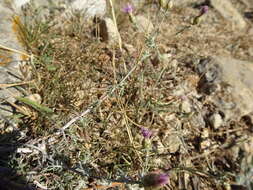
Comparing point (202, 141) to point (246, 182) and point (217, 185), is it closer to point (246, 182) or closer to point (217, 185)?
point (217, 185)

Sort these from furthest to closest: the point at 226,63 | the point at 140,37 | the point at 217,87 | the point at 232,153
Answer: the point at 140,37, the point at 226,63, the point at 217,87, the point at 232,153

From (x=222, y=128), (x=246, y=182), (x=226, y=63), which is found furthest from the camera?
(x=226, y=63)

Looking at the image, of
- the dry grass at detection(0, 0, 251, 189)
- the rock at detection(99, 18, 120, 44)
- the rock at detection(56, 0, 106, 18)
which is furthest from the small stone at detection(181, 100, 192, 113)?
the rock at detection(56, 0, 106, 18)

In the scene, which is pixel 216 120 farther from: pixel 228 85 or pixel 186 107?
pixel 228 85

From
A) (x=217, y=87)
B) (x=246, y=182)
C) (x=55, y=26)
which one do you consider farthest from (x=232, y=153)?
(x=55, y=26)

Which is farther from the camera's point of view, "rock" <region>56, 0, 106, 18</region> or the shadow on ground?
"rock" <region>56, 0, 106, 18</region>

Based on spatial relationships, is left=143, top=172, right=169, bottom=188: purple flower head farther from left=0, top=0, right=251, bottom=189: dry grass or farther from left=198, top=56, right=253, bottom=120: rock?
left=198, top=56, right=253, bottom=120: rock

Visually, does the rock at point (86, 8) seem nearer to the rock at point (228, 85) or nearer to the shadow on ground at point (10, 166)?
the rock at point (228, 85)
